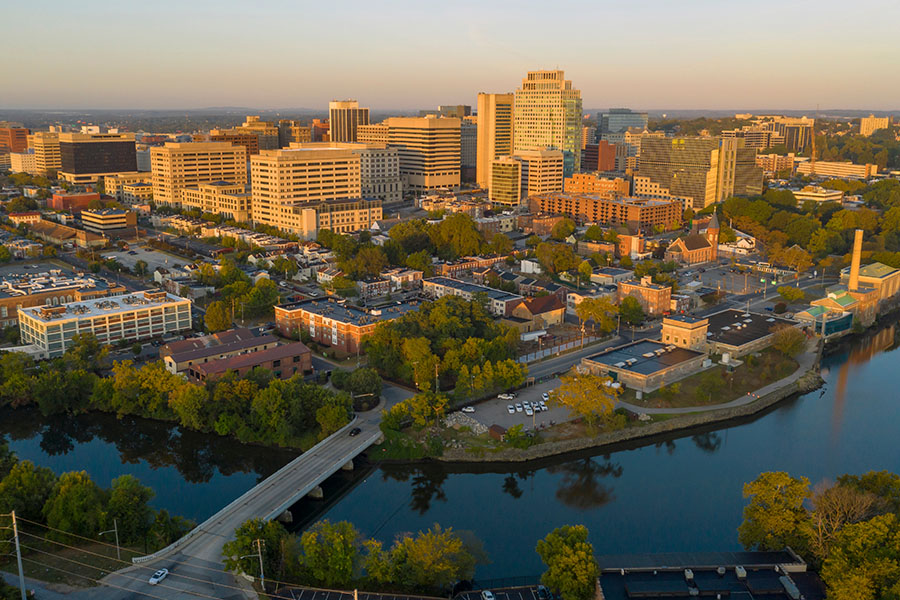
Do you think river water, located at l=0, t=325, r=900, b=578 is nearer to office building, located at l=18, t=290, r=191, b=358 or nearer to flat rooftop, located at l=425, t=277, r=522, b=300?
office building, located at l=18, t=290, r=191, b=358

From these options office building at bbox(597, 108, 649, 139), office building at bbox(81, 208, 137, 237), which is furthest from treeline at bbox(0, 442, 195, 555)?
office building at bbox(597, 108, 649, 139)

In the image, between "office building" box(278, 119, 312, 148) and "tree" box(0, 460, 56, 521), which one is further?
"office building" box(278, 119, 312, 148)

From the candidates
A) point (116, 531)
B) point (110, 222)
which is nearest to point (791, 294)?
point (116, 531)

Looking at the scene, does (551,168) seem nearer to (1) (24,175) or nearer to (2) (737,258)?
(2) (737,258)

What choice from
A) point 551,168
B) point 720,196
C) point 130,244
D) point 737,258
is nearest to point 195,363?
point 130,244

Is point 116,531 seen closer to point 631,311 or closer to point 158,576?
point 158,576

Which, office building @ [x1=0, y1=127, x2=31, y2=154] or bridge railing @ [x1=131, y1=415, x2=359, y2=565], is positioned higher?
office building @ [x1=0, y1=127, x2=31, y2=154]
